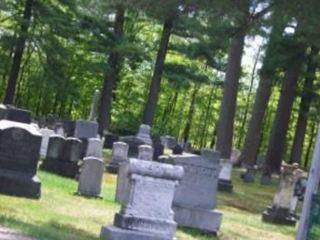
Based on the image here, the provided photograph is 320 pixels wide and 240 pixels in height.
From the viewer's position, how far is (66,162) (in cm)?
1798

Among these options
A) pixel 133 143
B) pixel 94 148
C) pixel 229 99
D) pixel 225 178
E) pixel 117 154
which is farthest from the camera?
pixel 229 99

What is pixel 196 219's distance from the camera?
12.8 m

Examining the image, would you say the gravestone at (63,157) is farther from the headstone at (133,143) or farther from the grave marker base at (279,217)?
the headstone at (133,143)

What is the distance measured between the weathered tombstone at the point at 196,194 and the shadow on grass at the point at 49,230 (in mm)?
2776

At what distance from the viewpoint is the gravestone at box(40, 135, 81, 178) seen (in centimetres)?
1789

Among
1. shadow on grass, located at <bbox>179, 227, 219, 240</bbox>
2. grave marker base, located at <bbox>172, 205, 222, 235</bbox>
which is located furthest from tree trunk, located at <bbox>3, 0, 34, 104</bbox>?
shadow on grass, located at <bbox>179, 227, 219, 240</bbox>

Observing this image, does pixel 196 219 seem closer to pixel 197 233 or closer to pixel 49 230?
pixel 197 233

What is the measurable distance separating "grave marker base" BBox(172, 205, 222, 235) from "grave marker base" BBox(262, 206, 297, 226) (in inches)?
150

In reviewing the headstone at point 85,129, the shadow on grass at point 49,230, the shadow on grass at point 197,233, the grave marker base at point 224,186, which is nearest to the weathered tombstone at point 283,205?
the shadow on grass at point 197,233

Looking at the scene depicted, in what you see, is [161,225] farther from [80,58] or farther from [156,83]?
[80,58]

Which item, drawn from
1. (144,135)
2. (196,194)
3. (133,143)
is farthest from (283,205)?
(144,135)

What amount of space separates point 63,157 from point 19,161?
16.5 feet

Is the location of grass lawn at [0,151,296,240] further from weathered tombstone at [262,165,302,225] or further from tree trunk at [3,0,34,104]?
tree trunk at [3,0,34,104]

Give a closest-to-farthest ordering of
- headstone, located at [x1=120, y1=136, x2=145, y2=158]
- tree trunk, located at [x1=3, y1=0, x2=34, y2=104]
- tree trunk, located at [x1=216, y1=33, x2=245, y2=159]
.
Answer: headstone, located at [x1=120, y1=136, x2=145, y2=158] < tree trunk, located at [x1=216, y1=33, x2=245, y2=159] < tree trunk, located at [x1=3, y1=0, x2=34, y2=104]
